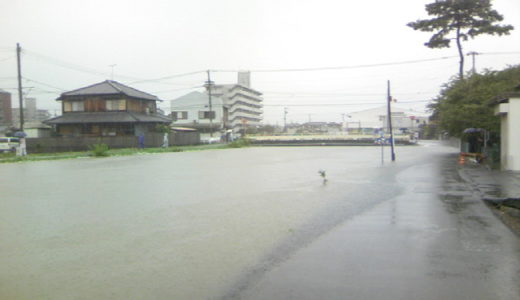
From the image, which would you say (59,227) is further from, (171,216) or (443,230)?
(443,230)

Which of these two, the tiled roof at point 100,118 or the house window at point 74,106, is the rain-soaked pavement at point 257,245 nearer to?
the tiled roof at point 100,118

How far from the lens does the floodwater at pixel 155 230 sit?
4898 millimetres

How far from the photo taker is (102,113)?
4838cm

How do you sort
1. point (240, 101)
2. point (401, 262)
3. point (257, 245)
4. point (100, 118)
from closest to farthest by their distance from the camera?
point (401, 262) < point (257, 245) < point (100, 118) < point (240, 101)

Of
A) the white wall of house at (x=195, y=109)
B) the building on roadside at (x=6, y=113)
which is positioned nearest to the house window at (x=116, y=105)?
the building on roadside at (x=6, y=113)

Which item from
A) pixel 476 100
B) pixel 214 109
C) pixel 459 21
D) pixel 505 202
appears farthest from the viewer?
pixel 214 109

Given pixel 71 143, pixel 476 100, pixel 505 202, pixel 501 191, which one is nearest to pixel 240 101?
pixel 71 143

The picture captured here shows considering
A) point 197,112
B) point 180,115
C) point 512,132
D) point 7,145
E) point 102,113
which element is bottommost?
point 7,145

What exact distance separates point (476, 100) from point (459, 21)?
974 centimetres

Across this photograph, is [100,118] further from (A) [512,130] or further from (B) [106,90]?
(A) [512,130]

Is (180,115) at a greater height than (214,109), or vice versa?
(214,109)

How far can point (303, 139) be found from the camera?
5794cm

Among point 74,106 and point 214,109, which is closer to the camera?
point 74,106

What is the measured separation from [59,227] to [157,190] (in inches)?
192
